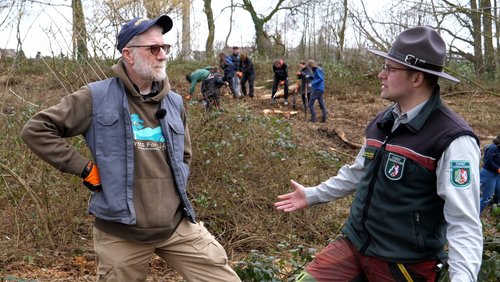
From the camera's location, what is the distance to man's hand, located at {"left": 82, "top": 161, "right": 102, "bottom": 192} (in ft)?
9.77

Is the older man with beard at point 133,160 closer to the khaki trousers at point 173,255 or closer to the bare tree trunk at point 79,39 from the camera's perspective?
the khaki trousers at point 173,255

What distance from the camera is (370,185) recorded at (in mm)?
2721

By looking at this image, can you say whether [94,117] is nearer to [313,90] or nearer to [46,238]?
[46,238]

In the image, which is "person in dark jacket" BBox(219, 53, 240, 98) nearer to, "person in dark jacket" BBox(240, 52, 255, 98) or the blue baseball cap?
"person in dark jacket" BBox(240, 52, 255, 98)

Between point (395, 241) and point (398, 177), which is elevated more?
point (398, 177)

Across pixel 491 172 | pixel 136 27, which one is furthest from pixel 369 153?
pixel 491 172

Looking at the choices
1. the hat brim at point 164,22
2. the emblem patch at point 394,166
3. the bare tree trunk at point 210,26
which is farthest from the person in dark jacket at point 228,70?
the emblem patch at point 394,166

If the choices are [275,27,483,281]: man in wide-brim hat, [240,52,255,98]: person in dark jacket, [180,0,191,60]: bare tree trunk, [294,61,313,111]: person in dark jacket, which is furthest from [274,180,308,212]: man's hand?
[240,52,255,98]: person in dark jacket

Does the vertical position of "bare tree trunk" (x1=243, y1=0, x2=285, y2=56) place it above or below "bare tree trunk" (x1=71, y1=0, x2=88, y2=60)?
above

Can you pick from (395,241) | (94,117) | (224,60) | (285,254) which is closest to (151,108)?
(94,117)

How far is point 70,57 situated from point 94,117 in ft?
11.8

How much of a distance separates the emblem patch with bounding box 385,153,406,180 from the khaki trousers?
123cm

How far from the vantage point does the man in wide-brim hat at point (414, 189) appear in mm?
2354

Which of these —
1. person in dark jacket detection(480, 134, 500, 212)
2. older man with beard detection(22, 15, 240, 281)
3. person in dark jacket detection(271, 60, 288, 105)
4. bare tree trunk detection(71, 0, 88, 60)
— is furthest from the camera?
person in dark jacket detection(271, 60, 288, 105)
